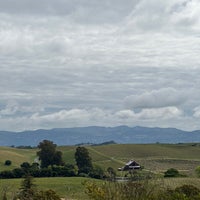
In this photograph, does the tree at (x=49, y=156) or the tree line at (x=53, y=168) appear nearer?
the tree line at (x=53, y=168)

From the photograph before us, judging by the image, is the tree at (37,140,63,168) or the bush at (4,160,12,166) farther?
the bush at (4,160,12,166)

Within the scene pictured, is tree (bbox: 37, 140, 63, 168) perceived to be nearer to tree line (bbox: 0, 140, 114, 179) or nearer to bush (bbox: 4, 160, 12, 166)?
tree line (bbox: 0, 140, 114, 179)

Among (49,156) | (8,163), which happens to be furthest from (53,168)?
(8,163)

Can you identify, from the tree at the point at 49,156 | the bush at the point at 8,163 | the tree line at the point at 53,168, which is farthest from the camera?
the bush at the point at 8,163

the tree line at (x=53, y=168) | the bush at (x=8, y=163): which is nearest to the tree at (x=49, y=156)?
the tree line at (x=53, y=168)

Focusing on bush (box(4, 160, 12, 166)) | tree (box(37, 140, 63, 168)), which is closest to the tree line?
tree (box(37, 140, 63, 168))

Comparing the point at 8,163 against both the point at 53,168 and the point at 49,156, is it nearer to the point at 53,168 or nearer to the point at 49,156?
the point at 49,156

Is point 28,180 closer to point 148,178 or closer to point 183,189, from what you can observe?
point 183,189

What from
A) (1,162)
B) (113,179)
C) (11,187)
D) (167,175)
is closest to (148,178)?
(113,179)

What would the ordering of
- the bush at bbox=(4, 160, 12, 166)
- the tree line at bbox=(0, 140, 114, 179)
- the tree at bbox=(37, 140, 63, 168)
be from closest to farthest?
1. the tree line at bbox=(0, 140, 114, 179)
2. the tree at bbox=(37, 140, 63, 168)
3. the bush at bbox=(4, 160, 12, 166)

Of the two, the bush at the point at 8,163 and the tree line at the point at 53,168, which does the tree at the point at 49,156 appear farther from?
the bush at the point at 8,163

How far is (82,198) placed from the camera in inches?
3654

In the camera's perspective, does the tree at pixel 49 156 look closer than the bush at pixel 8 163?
Yes

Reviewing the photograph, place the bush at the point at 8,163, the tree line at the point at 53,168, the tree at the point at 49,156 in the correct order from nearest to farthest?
the tree line at the point at 53,168 → the tree at the point at 49,156 → the bush at the point at 8,163
